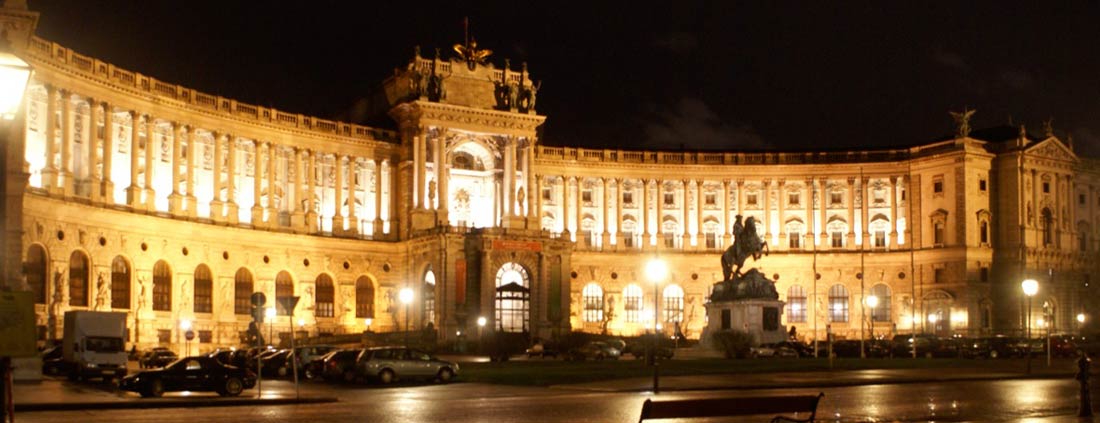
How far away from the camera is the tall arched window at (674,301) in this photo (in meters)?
121

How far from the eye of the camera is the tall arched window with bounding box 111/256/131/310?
85.1 m

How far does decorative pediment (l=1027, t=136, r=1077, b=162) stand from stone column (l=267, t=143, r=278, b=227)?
67353 millimetres

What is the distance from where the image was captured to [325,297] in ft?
345

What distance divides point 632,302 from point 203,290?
4151 cm

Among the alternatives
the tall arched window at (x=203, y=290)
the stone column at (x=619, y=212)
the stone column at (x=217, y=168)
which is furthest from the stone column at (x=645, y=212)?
the tall arched window at (x=203, y=290)

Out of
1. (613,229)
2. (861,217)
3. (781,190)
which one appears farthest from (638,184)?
(861,217)

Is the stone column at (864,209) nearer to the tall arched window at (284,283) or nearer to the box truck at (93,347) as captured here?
the tall arched window at (284,283)

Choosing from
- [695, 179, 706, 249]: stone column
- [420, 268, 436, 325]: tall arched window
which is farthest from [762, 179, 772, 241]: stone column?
[420, 268, 436, 325]: tall arched window

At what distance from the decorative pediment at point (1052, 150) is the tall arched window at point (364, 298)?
200 ft

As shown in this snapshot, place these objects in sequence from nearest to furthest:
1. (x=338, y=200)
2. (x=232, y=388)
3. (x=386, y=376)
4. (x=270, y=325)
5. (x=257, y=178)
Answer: (x=232, y=388) → (x=386, y=376) → (x=270, y=325) → (x=257, y=178) → (x=338, y=200)

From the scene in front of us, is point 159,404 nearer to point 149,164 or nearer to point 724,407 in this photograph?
point 724,407

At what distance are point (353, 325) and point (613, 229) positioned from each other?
28.1 metres

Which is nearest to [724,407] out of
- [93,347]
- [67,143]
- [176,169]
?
[93,347]

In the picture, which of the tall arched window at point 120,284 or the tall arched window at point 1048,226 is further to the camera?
the tall arched window at point 1048,226
